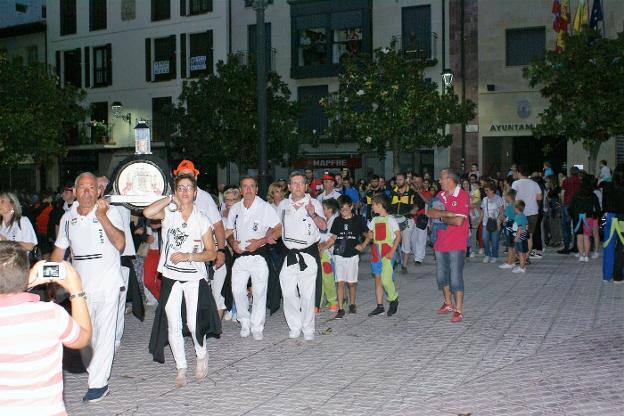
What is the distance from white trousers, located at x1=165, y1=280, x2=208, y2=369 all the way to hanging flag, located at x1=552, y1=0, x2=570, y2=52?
73.2 ft

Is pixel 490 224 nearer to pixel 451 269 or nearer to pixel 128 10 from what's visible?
pixel 451 269

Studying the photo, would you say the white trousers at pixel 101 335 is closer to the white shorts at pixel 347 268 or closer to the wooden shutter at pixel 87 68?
the white shorts at pixel 347 268

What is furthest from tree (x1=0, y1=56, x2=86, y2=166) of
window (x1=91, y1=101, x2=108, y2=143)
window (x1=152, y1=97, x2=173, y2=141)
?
window (x1=91, y1=101, x2=108, y2=143)

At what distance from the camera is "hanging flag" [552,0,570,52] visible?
26.8m

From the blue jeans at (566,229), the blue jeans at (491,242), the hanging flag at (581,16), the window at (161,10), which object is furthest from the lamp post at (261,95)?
the window at (161,10)

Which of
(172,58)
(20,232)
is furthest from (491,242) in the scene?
(172,58)

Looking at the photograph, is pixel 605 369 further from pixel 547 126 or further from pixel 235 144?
pixel 235 144

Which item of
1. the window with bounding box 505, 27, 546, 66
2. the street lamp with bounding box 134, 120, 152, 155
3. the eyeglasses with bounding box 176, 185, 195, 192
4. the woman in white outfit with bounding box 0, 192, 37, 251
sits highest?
the window with bounding box 505, 27, 546, 66

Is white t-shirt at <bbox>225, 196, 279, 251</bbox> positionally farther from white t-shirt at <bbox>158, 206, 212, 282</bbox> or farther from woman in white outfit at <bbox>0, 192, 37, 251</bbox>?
woman in white outfit at <bbox>0, 192, 37, 251</bbox>

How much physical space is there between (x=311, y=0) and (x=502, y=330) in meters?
26.8

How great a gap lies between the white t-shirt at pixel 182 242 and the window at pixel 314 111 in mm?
26882

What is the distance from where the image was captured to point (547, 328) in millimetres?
9172

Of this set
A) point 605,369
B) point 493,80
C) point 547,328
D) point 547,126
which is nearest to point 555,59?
point 547,126

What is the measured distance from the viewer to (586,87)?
23.2m
